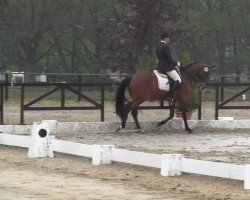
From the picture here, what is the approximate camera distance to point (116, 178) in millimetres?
9914

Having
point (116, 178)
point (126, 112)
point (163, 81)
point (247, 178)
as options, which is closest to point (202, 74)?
point (163, 81)

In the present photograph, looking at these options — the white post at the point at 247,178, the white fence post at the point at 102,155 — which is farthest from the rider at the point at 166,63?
the white post at the point at 247,178

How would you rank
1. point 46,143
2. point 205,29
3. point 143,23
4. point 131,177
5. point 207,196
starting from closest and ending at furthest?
point 207,196 → point 131,177 → point 46,143 → point 143,23 → point 205,29

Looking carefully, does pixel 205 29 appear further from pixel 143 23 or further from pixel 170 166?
pixel 170 166

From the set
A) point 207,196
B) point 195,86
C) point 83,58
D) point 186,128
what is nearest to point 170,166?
point 207,196

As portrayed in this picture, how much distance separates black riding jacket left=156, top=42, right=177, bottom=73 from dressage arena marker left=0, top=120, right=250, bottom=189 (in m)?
4.84

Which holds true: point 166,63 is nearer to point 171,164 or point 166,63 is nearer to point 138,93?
point 138,93

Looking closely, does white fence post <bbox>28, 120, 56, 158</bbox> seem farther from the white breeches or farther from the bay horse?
the white breeches

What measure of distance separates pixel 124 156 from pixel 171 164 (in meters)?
1.31

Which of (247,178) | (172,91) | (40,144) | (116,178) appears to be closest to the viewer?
(247,178)

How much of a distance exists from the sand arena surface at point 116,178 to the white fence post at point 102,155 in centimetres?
14

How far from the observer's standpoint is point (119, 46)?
1340 inches

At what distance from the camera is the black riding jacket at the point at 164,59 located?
55.6 ft

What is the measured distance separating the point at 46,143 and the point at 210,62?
45727 mm
